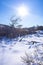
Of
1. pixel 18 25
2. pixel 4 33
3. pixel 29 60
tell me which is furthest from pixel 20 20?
pixel 29 60

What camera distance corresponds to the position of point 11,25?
43.8 feet

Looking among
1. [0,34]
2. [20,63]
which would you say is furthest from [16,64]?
[0,34]

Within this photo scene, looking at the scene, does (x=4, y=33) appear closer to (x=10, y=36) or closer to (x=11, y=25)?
(x=10, y=36)

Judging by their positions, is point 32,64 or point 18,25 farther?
point 18,25

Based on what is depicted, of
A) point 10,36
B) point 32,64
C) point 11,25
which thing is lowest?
point 32,64

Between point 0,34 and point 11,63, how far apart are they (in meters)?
6.32

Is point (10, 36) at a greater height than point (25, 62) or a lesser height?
greater

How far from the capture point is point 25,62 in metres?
3.18

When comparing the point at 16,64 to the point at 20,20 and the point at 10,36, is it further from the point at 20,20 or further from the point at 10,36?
the point at 20,20

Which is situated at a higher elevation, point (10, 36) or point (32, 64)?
point (10, 36)

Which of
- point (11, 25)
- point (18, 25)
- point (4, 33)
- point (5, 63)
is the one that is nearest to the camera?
point (5, 63)

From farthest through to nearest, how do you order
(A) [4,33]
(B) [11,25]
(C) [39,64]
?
(B) [11,25] → (A) [4,33] → (C) [39,64]

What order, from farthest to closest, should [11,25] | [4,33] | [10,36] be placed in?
[11,25], [4,33], [10,36]

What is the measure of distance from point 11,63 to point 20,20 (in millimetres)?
11210
